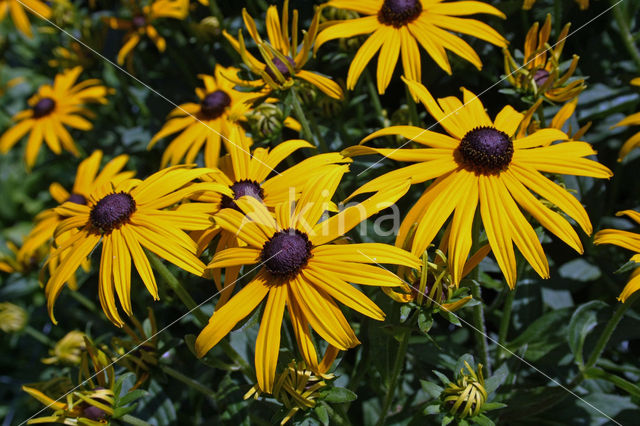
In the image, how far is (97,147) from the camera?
113 inches

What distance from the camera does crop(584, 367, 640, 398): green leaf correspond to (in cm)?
141

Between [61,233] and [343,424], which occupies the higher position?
[61,233]

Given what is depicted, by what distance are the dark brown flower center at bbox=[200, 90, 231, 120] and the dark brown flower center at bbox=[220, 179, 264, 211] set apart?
2.02ft

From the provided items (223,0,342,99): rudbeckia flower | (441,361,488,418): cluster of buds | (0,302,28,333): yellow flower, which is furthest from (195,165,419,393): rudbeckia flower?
(0,302,28,333): yellow flower

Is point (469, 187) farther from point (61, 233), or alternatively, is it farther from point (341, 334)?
point (61, 233)

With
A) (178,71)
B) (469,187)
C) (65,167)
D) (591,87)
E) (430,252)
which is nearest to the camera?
(469,187)

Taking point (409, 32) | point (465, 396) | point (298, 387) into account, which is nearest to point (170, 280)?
point (298, 387)

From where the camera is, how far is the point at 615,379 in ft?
4.75

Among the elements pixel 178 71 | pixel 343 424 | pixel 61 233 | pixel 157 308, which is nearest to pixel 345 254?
pixel 343 424

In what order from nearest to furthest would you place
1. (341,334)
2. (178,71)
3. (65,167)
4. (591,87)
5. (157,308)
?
(341,334)
(591,87)
(157,308)
(178,71)
(65,167)

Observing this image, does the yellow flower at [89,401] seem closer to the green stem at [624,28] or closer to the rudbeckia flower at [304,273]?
the rudbeckia flower at [304,273]

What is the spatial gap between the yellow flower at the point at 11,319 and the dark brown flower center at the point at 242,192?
120cm

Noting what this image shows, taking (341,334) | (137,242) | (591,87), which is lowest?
(341,334)

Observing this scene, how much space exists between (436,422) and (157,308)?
1.05 m
